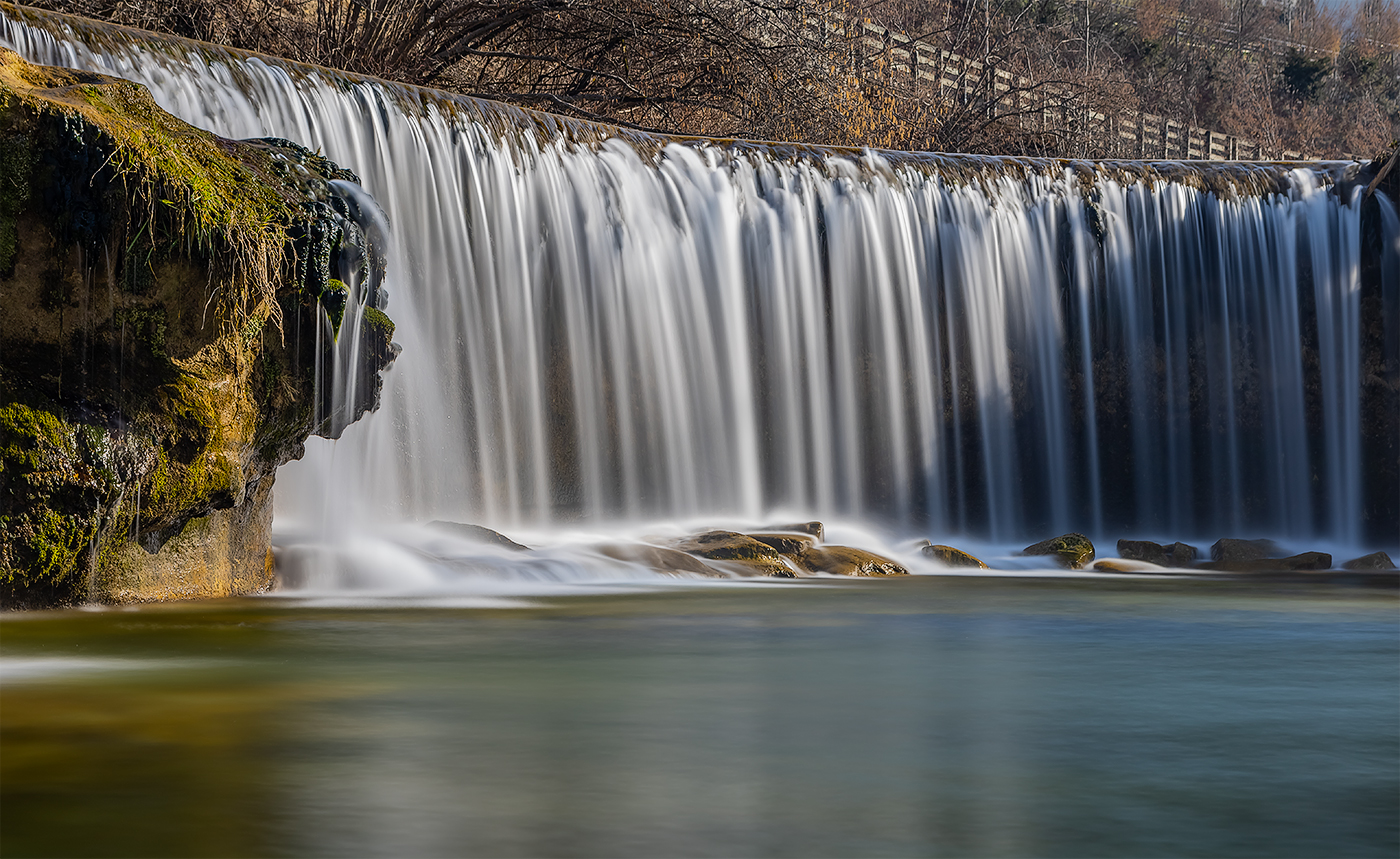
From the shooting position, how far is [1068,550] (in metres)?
11.5

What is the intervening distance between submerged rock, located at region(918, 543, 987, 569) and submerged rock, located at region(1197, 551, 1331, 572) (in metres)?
2.04

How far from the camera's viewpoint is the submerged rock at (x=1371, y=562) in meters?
12.1

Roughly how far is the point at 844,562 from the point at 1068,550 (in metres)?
2.42

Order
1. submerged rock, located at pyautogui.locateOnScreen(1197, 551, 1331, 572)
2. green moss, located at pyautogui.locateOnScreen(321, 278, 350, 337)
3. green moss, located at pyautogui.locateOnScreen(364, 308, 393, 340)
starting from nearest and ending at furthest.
Result: green moss, located at pyautogui.locateOnScreen(321, 278, 350, 337) < green moss, located at pyautogui.locateOnScreen(364, 308, 393, 340) < submerged rock, located at pyautogui.locateOnScreen(1197, 551, 1331, 572)

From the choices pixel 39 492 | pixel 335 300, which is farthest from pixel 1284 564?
pixel 39 492

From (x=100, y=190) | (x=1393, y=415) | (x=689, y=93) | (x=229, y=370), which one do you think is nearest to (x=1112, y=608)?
(x=229, y=370)

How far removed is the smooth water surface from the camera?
2600mm

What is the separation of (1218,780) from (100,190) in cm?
479

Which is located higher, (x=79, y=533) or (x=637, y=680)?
(x=79, y=533)

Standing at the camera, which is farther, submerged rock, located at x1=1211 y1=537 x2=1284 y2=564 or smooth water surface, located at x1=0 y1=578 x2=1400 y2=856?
submerged rock, located at x1=1211 y1=537 x2=1284 y2=564

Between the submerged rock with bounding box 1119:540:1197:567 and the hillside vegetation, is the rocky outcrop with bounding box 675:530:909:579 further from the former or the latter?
the hillside vegetation

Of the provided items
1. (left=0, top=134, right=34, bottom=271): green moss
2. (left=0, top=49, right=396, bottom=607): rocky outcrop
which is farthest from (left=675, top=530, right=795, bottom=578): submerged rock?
(left=0, top=134, right=34, bottom=271): green moss

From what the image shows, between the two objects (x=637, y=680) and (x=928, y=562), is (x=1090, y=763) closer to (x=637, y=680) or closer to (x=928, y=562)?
(x=637, y=680)

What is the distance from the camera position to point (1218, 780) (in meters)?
3.07
